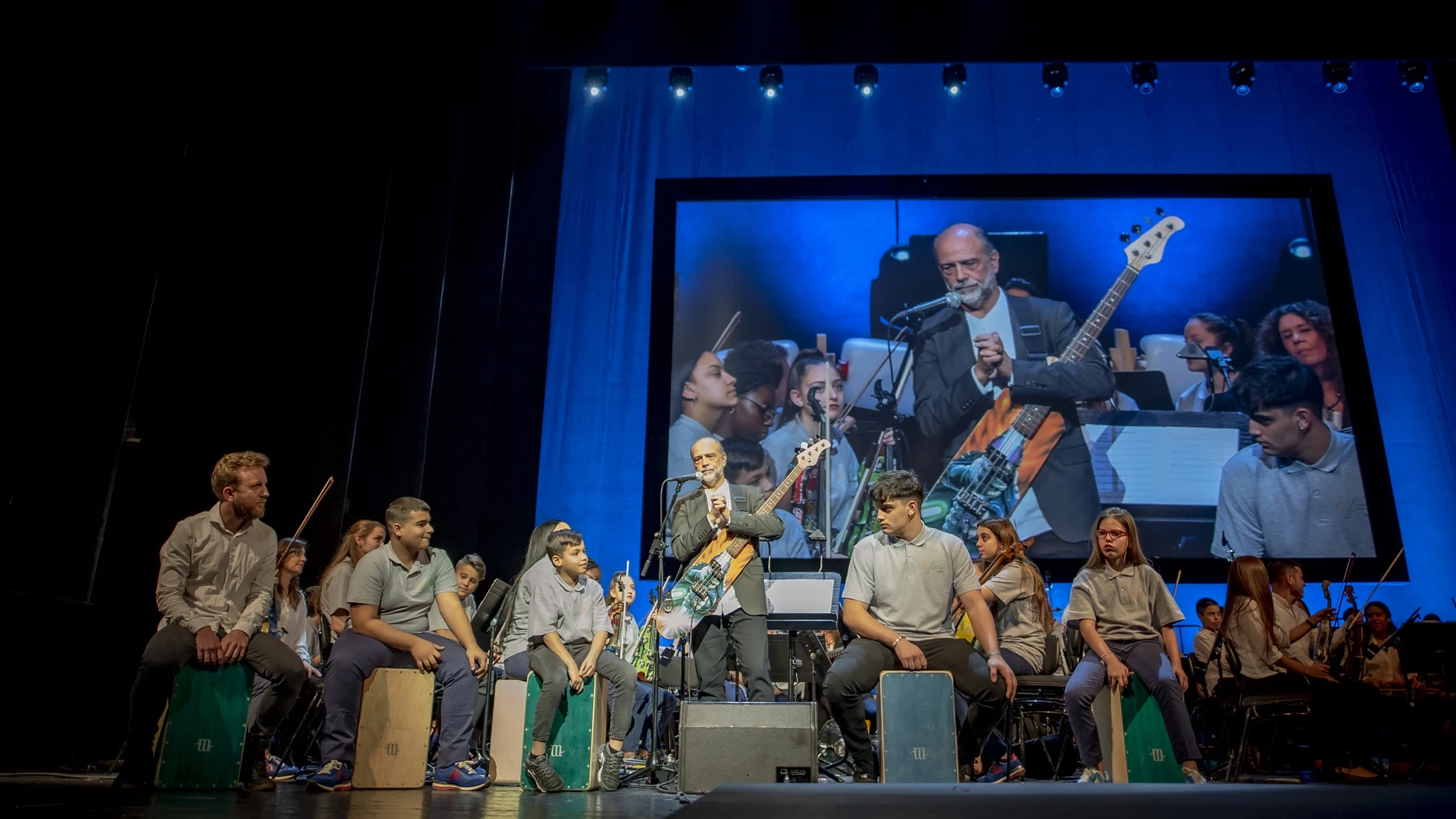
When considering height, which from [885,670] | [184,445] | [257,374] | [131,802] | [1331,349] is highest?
[1331,349]

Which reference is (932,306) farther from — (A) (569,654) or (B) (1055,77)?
(A) (569,654)

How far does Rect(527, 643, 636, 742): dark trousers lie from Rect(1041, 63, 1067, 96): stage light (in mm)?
6618

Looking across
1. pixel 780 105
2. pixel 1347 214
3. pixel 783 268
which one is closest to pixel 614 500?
pixel 783 268

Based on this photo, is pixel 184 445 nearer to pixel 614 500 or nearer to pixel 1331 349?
pixel 614 500

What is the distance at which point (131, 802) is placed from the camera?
110 inches

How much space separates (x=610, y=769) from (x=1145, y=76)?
24.6 feet

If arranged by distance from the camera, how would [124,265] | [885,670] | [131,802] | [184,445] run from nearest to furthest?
[131,802] → [885,670] → [124,265] → [184,445]

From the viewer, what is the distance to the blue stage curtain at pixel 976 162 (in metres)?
8.02

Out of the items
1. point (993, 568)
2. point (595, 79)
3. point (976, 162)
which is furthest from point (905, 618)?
point (595, 79)

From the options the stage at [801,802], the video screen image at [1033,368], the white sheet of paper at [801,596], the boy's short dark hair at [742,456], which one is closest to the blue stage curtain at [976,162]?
the video screen image at [1033,368]

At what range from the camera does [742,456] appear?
788 cm

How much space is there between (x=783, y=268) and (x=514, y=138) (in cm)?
256

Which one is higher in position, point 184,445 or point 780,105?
point 780,105

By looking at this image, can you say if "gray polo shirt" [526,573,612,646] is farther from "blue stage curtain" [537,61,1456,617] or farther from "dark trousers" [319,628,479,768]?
"blue stage curtain" [537,61,1456,617]
